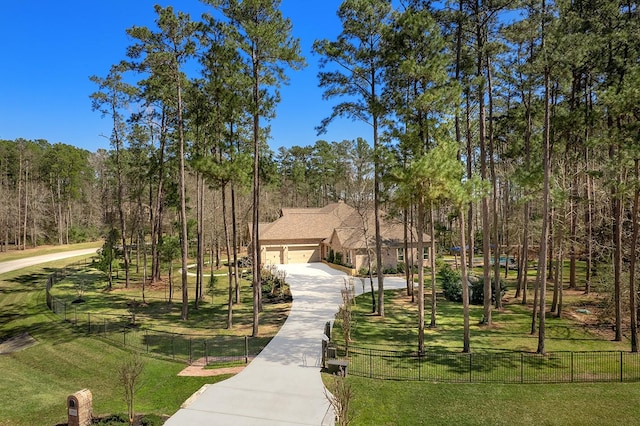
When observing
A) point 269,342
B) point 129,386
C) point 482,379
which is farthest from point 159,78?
point 482,379

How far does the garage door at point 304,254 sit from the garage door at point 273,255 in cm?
107

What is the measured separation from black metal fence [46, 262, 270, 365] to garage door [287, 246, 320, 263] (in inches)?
871

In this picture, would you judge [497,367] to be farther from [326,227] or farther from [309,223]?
[309,223]

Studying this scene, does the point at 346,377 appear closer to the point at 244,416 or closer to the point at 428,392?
the point at 428,392

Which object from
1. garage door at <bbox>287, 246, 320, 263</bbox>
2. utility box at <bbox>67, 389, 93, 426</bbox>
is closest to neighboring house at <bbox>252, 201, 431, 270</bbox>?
garage door at <bbox>287, 246, 320, 263</bbox>

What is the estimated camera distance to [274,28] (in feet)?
51.8

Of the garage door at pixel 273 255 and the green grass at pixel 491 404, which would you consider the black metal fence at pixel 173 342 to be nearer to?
the green grass at pixel 491 404

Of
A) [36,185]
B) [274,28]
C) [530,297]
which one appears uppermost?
[274,28]

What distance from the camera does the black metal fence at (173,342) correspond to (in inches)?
567

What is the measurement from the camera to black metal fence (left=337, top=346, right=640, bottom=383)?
12016mm

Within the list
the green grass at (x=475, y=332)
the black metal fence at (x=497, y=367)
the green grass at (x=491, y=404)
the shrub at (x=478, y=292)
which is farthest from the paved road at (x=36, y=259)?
the shrub at (x=478, y=292)

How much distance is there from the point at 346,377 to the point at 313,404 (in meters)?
2.11

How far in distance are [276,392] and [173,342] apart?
6.06 meters

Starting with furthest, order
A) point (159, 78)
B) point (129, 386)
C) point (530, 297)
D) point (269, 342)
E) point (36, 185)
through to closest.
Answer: point (36, 185) → point (530, 297) → point (159, 78) → point (269, 342) → point (129, 386)
